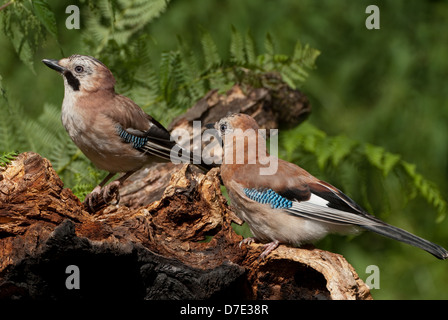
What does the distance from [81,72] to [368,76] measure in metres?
4.21

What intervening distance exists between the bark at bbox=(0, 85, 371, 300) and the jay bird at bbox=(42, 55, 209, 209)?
2.61ft

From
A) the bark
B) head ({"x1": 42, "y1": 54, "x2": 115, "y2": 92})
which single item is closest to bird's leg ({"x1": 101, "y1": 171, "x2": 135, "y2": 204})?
the bark

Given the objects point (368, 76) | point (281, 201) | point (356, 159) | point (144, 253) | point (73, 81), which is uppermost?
point (368, 76)

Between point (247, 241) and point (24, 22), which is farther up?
point (24, 22)

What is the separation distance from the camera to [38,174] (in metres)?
3.13

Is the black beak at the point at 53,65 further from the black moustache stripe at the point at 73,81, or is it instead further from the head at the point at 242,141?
the head at the point at 242,141

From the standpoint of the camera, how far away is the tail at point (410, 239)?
3.17m

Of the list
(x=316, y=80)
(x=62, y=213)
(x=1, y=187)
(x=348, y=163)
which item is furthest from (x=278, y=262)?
(x=316, y=80)

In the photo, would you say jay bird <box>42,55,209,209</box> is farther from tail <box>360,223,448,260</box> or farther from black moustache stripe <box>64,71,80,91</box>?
tail <box>360,223,448,260</box>

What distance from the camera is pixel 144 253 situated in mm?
2955

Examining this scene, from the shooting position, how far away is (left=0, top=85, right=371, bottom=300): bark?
111 inches

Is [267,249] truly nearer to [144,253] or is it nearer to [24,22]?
[144,253]

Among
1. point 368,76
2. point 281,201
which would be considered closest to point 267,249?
point 281,201

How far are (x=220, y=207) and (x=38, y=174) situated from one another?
98 centimetres
